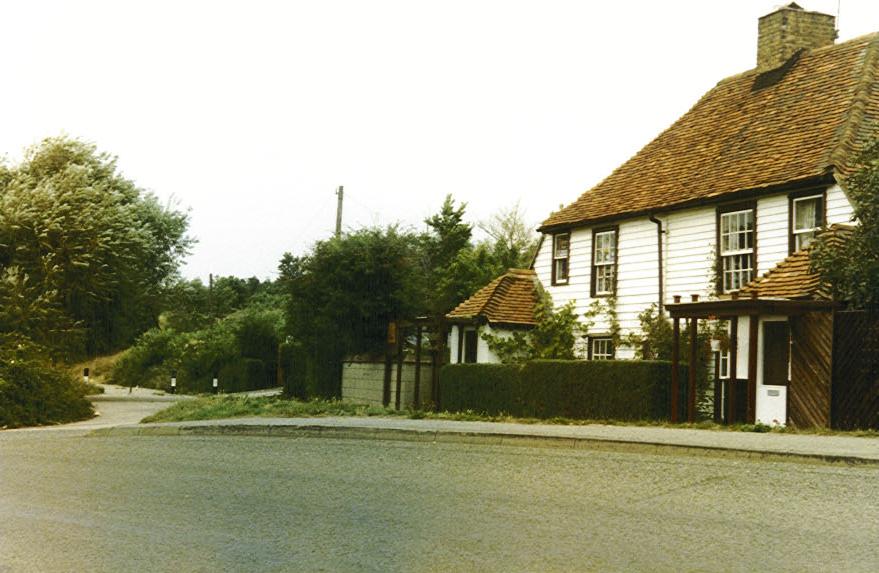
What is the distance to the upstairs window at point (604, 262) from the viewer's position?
27.3 metres

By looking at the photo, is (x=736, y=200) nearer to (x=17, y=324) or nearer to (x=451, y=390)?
(x=451, y=390)

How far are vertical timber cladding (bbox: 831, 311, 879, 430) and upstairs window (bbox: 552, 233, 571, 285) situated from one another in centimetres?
1133

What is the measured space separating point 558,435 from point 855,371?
20.2 ft

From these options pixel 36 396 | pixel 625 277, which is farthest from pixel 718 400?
pixel 36 396

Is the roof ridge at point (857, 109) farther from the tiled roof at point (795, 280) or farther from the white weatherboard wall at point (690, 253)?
the white weatherboard wall at point (690, 253)

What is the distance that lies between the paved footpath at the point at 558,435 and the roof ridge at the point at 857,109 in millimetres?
7597

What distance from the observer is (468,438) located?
1600 centimetres

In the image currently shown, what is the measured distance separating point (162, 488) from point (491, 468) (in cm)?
375

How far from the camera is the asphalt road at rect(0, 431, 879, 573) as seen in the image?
7.09 m

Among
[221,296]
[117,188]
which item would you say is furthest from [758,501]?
[221,296]

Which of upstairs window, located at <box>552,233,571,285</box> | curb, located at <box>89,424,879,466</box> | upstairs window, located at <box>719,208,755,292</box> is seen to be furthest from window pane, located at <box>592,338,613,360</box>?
curb, located at <box>89,424,879,466</box>

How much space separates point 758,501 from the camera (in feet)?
30.2

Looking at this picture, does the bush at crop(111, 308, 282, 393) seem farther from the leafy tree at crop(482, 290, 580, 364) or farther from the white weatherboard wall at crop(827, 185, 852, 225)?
the white weatherboard wall at crop(827, 185, 852, 225)

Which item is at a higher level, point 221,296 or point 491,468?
point 221,296
